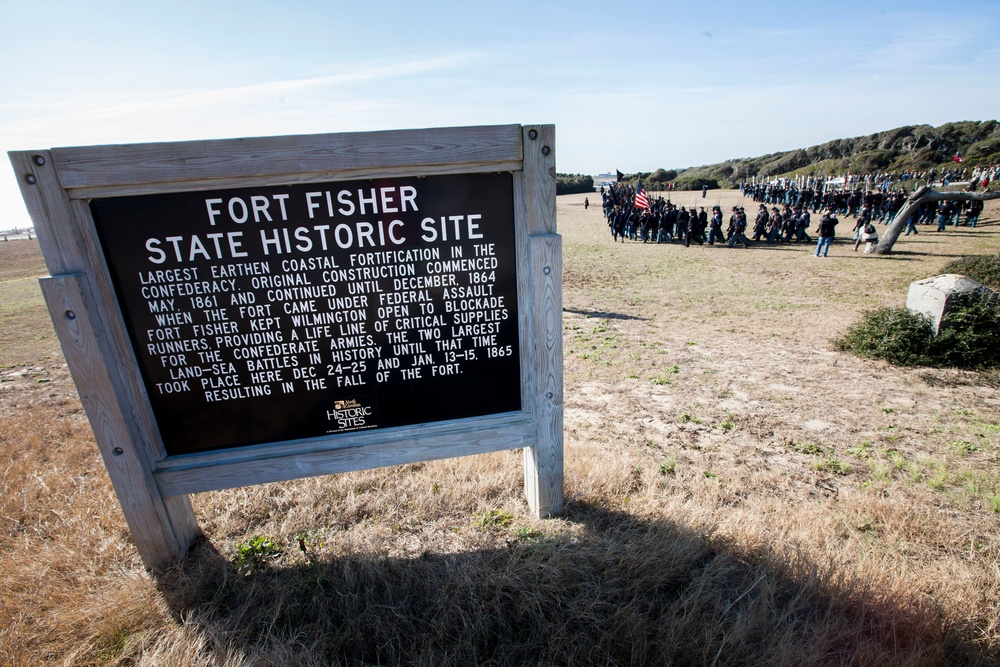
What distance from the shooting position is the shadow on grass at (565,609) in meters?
2.44

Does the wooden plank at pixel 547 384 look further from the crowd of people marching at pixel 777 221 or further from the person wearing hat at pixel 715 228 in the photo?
the person wearing hat at pixel 715 228

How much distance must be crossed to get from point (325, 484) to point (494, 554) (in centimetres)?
161

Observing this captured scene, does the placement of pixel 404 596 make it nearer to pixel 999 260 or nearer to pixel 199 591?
pixel 199 591

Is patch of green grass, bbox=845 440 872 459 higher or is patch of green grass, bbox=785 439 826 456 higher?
patch of green grass, bbox=785 439 826 456

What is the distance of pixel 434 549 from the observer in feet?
10.5

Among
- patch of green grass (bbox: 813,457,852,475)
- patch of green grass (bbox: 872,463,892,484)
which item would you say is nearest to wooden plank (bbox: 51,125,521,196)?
patch of green grass (bbox: 813,457,852,475)

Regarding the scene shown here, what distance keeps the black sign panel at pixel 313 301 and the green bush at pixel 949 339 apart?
7260mm

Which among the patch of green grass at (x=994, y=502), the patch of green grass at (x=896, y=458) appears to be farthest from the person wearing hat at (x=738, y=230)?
the patch of green grass at (x=994, y=502)

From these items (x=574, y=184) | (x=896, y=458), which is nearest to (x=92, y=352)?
(x=896, y=458)

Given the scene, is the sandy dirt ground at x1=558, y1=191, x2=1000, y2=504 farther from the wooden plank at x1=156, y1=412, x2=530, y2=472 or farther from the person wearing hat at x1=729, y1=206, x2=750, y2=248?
the person wearing hat at x1=729, y1=206, x2=750, y2=248

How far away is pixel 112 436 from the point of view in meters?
2.88

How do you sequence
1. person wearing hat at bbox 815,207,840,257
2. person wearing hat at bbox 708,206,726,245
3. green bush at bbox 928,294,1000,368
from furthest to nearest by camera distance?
person wearing hat at bbox 708,206,726,245, person wearing hat at bbox 815,207,840,257, green bush at bbox 928,294,1000,368

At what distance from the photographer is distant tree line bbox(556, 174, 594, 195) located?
67.4 meters

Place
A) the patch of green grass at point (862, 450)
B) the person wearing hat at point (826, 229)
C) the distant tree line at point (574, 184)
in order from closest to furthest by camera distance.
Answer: the patch of green grass at point (862, 450)
the person wearing hat at point (826, 229)
the distant tree line at point (574, 184)
